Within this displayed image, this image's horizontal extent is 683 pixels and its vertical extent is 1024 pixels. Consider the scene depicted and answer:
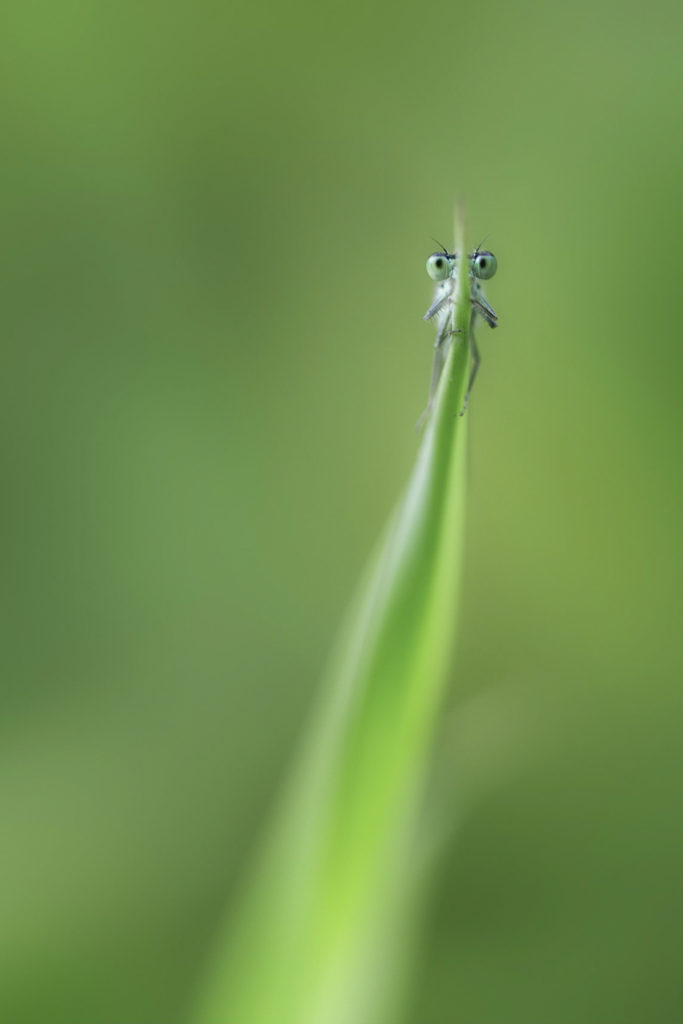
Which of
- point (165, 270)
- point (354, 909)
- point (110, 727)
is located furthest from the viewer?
point (165, 270)

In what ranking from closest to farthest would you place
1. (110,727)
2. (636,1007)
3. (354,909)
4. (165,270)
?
(354,909) < (636,1007) < (110,727) < (165,270)

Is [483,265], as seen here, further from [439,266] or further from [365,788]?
[365,788]

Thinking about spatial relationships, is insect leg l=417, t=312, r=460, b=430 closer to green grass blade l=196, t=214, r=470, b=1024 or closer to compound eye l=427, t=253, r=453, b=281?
compound eye l=427, t=253, r=453, b=281

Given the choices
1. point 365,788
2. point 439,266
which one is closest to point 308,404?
point 439,266

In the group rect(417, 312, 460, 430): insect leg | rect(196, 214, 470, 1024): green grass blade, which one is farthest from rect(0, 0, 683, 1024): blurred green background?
rect(196, 214, 470, 1024): green grass blade

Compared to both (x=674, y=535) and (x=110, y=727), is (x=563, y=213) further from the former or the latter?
(x=110, y=727)

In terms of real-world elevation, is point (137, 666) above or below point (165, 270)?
below

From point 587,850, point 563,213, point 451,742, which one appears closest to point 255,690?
point 451,742
